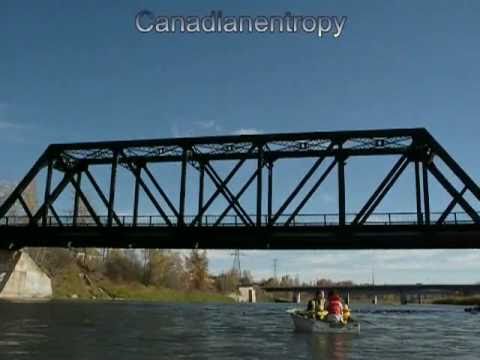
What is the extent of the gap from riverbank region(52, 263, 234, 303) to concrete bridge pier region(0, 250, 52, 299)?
2557cm

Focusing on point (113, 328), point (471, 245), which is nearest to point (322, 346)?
point (113, 328)

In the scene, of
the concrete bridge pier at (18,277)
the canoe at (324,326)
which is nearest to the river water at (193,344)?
the canoe at (324,326)

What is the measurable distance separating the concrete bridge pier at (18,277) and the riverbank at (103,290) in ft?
83.9

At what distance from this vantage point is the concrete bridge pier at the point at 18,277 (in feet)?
223

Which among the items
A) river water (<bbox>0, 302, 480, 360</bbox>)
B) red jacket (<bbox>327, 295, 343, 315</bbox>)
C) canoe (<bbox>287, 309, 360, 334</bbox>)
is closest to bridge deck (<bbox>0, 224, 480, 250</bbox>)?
river water (<bbox>0, 302, 480, 360</bbox>)

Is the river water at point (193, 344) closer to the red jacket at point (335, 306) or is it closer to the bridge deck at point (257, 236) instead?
the red jacket at point (335, 306)

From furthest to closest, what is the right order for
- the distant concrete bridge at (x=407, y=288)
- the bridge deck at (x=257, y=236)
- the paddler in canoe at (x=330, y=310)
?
1. the distant concrete bridge at (x=407, y=288)
2. the bridge deck at (x=257, y=236)
3. the paddler in canoe at (x=330, y=310)

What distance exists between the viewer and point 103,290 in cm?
12175

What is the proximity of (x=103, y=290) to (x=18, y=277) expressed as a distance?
5292 cm

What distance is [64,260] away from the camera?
11712cm

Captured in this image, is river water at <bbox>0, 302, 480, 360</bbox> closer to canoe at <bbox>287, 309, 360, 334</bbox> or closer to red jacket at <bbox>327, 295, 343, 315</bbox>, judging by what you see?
canoe at <bbox>287, 309, 360, 334</bbox>

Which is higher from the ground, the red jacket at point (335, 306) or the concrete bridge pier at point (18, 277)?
the concrete bridge pier at point (18, 277)

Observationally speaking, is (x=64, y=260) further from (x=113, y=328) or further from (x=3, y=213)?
(x=113, y=328)

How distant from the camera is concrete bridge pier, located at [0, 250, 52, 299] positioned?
2677 inches
